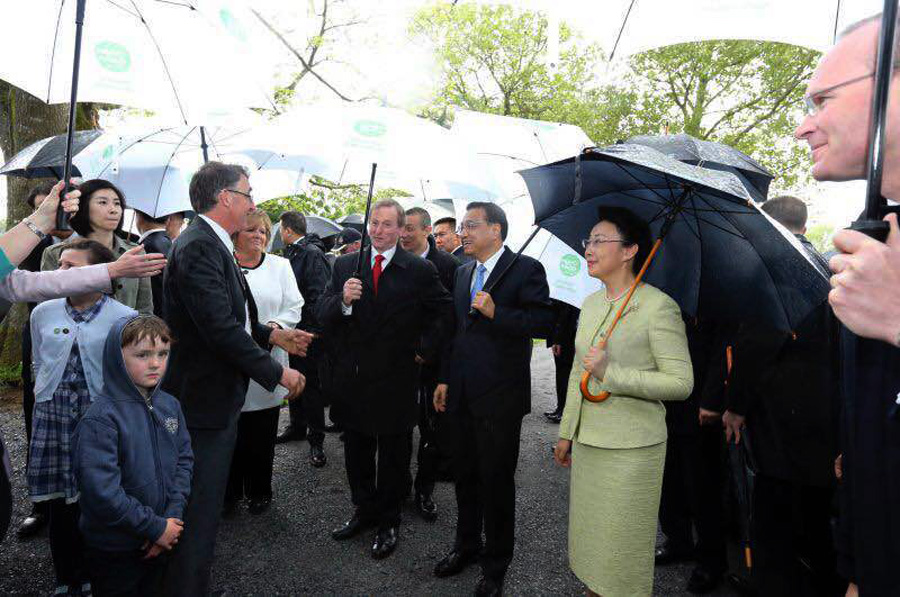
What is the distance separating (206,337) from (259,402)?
1.51 meters

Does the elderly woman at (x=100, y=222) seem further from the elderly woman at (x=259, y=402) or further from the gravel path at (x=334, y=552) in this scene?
the gravel path at (x=334, y=552)

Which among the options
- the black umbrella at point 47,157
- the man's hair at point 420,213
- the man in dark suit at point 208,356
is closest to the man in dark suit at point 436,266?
the man's hair at point 420,213

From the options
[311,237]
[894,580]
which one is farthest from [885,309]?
[311,237]

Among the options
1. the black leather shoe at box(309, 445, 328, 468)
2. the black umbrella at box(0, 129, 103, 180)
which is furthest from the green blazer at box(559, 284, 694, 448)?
the black umbrella at box(0, 129, 103, 180)

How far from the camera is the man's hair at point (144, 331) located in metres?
2.58

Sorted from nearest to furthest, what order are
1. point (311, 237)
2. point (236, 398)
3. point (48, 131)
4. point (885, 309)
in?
point (885, 309) → point (236, 398) → point (311, 237) → point (48, 131)

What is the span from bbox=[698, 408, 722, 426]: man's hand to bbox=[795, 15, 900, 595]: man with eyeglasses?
2296mm

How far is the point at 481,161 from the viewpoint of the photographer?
14.7ft

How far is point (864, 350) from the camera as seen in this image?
122cm

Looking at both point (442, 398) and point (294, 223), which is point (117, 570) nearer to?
point (442, 398)

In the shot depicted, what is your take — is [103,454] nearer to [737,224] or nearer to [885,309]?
[885,309]

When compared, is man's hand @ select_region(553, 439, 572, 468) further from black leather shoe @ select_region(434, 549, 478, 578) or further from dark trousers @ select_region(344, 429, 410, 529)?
dark trousers @ select_region(344, 429, 410, 529)

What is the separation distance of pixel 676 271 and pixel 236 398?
2.53 metres

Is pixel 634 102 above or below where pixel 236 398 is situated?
above
